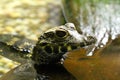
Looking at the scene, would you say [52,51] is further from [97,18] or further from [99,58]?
[97,18]

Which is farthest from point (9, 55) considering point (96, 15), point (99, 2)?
point (99, 2)

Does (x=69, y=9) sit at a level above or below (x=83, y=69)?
above

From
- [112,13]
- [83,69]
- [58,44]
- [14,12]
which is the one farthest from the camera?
[14,12]

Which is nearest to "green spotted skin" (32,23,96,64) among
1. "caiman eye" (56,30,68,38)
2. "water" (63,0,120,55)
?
"caiman eye" (56,30,68,38)

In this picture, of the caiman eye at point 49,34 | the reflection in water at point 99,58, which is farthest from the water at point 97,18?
the caiman eye at point 49,34

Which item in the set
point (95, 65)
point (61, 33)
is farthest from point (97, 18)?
point (95, 65)

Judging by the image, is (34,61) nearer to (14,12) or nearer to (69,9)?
(69,9)

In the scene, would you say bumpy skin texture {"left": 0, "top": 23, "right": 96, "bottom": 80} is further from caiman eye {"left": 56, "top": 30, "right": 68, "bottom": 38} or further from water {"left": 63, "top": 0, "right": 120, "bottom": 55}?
water {"left": 63, "top": 0, "right": 120, "bottom": 55}
